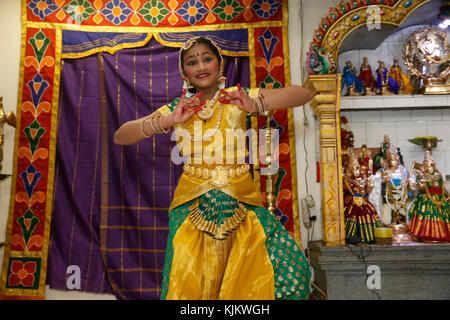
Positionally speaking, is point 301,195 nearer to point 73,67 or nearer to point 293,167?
point 293,167

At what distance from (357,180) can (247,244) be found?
1414mm

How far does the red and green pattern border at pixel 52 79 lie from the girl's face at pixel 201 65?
1159 millimetres

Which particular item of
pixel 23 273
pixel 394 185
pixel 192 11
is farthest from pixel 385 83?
pixel 23 273

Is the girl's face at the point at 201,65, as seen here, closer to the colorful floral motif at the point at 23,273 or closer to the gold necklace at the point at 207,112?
the gold necklace at the point at 207,112

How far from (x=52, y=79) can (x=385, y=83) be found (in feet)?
9.40

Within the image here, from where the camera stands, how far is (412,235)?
304 cm

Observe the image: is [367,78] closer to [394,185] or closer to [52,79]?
[394,185]

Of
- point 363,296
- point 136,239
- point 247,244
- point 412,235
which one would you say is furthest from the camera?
point 136,239

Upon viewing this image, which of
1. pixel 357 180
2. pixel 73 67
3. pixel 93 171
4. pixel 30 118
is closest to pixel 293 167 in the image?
pixel 357 180

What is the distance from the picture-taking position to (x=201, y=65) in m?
2.27

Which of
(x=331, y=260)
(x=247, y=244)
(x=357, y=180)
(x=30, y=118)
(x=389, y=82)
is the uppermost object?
(x=389, y=82)

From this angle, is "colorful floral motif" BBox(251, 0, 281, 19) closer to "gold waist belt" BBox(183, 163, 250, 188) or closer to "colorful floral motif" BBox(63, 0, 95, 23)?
"colorful floral motif" BBox(63, 0, 95, 23)

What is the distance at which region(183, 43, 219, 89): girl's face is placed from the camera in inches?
89.7

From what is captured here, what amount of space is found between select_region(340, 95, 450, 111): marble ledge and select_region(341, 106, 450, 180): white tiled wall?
30cm
